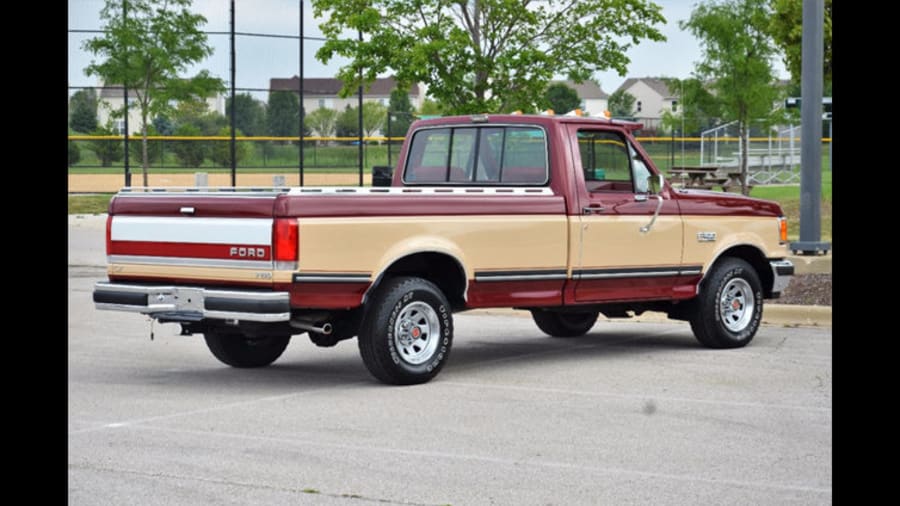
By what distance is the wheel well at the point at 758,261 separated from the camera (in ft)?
43.8

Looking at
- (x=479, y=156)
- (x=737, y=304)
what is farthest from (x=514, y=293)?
(x=737, y=304)

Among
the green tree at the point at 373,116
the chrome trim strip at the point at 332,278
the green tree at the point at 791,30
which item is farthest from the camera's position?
the green tree at the point at 373,116

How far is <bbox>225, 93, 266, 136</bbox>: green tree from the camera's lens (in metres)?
36.8

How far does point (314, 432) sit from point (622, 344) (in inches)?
208

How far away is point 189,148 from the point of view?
1766 inches

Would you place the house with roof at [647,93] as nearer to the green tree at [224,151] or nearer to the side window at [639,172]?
the green tree at [224,151]

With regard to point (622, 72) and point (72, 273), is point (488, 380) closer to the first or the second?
point (72, 273)

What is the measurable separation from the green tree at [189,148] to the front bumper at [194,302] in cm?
3329

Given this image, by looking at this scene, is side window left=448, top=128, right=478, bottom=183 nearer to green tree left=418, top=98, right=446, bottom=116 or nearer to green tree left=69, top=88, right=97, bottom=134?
green tree left=418, top=98, right=446, bottom=116

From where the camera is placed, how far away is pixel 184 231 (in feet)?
34.6

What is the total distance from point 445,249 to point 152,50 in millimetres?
27105

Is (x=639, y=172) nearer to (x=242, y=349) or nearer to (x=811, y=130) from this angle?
(x=242, y=349)

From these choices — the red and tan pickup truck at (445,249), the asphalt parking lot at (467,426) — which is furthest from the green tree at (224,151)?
the red and tan pickup truck at (445,249)

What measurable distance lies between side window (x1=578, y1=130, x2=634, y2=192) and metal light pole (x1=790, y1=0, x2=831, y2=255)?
7.81m
